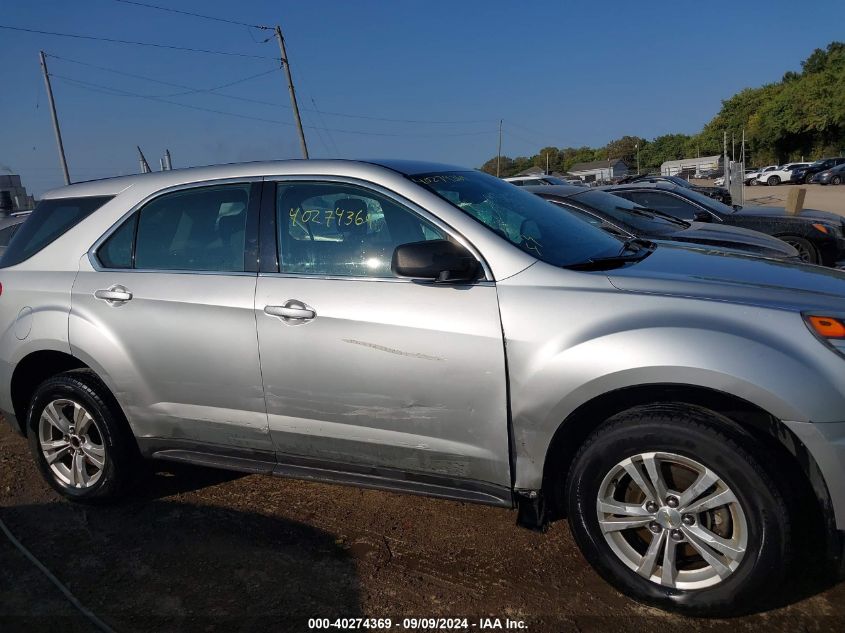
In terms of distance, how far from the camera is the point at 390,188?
3.14 m

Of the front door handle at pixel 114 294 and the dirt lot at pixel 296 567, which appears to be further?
the front door handle at pixel 114 294

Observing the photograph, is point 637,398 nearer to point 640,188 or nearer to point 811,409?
point 811,409

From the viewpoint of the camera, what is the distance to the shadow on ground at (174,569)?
2.81 m

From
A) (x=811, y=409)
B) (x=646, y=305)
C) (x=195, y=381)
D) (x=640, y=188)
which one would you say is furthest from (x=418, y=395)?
(x=640, y=188)

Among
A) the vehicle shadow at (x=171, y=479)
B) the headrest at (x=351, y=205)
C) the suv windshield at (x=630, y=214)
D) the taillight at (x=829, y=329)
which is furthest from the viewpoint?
the suv windshield at (x=630, y=214)

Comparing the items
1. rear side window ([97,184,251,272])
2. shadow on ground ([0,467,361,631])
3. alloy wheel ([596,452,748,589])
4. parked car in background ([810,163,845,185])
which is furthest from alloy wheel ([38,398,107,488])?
parked car in background ([810,163,845,185])

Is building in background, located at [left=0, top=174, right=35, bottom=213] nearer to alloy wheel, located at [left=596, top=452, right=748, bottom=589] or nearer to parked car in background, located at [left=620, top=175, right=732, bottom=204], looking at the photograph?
parked car in background, located at [left=620, top=175, right=732, bottom=204]

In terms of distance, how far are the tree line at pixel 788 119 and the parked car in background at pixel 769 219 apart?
173 ft

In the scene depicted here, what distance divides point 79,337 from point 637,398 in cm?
279

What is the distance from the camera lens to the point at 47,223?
12.8 feet

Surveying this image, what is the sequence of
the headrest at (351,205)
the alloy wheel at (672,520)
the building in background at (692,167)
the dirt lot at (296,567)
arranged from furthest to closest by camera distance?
the building in background at (692,167) → the headrest at (351,205) → the dirt lot at (296,567) → the alloy wheel at (672,520)

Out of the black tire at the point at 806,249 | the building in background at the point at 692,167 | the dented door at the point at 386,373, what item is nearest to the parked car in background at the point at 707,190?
the black tire at the point at 806,249

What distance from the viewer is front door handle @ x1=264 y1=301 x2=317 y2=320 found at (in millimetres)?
3059

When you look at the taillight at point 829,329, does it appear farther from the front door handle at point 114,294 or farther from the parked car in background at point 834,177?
the parked car in background at point 834,177
